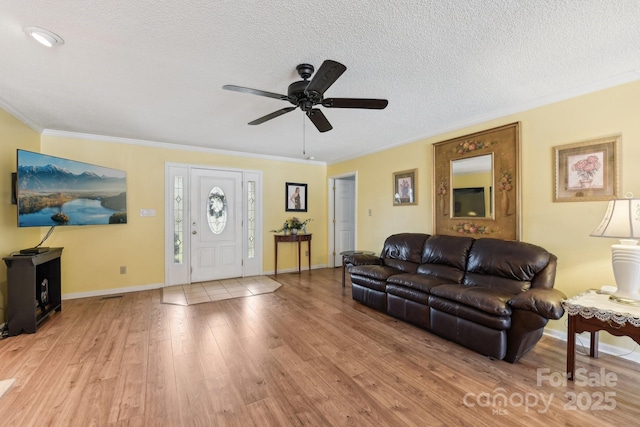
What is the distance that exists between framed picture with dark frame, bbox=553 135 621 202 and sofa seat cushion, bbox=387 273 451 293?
143 centimetres

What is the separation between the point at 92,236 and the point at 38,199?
4.22ft

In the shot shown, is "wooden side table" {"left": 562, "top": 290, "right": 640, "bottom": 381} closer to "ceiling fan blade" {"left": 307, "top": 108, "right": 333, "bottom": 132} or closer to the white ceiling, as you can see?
the white ceiling

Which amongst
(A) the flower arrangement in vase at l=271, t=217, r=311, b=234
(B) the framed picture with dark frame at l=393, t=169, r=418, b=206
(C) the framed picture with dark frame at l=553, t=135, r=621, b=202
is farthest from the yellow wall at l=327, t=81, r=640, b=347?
(A) the flower arrangement in vase at l=271, t=217, r=311, b=234

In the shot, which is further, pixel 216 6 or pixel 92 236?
pixel 92 236

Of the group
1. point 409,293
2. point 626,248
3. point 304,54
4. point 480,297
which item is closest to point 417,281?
point 409,293

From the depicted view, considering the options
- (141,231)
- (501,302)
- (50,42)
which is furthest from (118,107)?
(501,302)

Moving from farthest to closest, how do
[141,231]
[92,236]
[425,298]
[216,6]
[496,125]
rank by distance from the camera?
[141,231] < [92,236] < [496,125] < [425,298] < [216,6]

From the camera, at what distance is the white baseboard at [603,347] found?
7.46ft

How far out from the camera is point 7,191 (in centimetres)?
300

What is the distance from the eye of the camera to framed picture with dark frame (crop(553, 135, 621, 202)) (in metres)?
2.38

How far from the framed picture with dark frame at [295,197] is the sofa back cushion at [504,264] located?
357 centimetres

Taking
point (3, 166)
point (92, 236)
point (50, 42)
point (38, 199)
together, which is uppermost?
point (50, 42)

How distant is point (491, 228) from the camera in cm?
321

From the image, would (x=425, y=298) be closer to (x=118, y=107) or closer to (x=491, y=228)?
(x=491, y=228)
